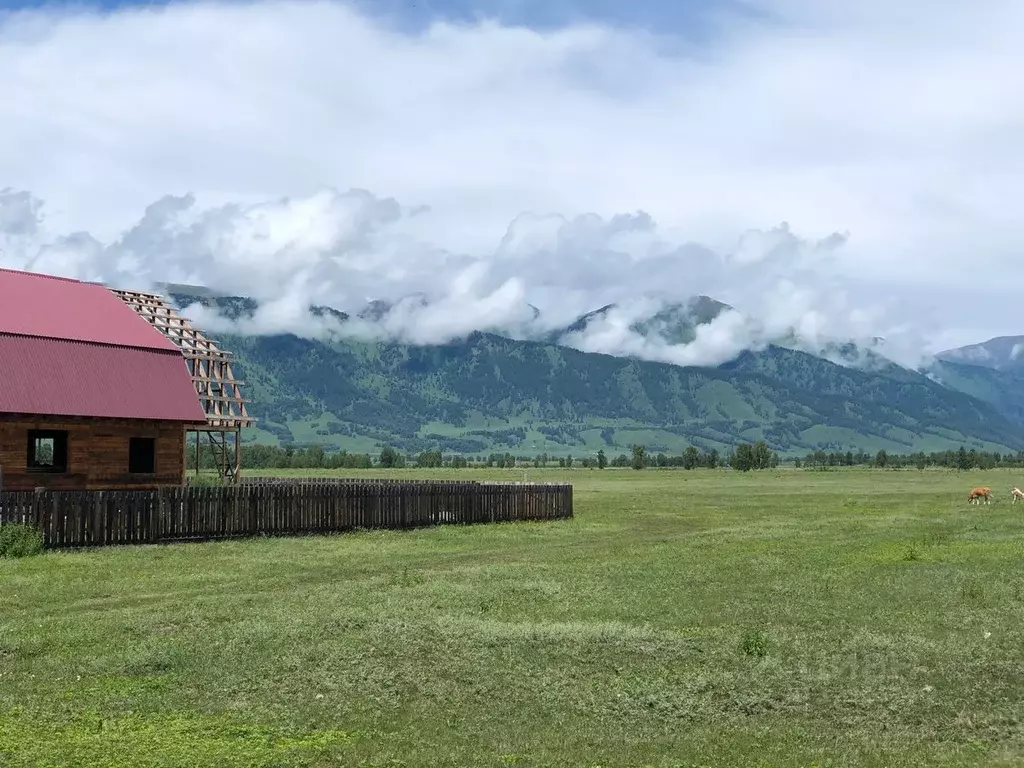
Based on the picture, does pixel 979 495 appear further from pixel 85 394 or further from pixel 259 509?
pixel 85 394

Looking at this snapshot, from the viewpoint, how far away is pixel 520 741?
11344 mm

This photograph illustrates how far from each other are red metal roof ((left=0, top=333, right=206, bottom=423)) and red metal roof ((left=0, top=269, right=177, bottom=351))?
1.79 ft

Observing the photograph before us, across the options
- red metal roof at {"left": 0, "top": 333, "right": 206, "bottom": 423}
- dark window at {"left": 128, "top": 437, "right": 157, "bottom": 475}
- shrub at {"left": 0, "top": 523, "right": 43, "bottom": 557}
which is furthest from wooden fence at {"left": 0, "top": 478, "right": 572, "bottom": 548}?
dark window at {"left": 128, "top": 437, "right": 157, "bottom": 475}

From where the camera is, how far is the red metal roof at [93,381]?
123ft

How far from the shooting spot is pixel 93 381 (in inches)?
1576

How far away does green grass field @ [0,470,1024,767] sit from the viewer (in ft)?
36.5

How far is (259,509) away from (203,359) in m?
15.7

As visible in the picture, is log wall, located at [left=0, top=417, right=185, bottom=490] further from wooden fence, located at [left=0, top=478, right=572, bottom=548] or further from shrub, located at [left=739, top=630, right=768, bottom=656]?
shrub, located at [left=739, top=630, right=768, bottom=656]

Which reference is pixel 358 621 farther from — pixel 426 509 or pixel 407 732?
pixel 426 509

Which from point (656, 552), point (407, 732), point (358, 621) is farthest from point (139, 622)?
point (656, 552)

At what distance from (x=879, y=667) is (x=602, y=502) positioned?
1825 inches

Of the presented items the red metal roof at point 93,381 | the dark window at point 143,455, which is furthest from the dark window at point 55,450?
the dark window at point 143,455

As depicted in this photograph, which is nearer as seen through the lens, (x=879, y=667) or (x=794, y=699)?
(x=794, y=699)

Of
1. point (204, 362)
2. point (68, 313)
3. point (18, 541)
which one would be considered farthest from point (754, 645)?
point (204, 362)
